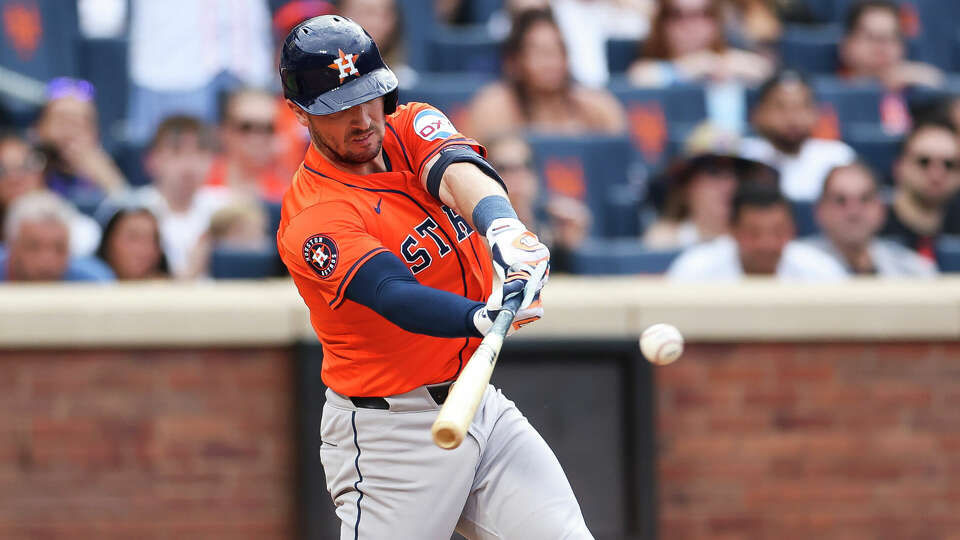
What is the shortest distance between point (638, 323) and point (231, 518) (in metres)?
1.58

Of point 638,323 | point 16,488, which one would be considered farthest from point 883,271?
point 16,488

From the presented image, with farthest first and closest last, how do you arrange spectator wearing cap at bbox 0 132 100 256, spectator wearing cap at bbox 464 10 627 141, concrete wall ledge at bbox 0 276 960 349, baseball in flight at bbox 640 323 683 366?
spectator wearing cap at bbox 464 10 627 141 → spectator wearing cap at bbox 0 132 100 256 → concrete wall ledge at bbox 0 276 960 349 → baseball in flight at bbox 640 323 683 366

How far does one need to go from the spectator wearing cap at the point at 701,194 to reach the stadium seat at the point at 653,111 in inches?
21.8

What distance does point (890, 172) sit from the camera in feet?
20.7

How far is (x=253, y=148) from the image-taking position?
5.56 m

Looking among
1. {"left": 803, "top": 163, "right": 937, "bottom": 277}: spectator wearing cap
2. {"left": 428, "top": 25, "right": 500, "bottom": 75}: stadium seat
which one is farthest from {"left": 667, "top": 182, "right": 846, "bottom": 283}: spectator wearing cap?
{"left": 428, "top": 25, "right": 500, "bottom": 75}: stadium seat

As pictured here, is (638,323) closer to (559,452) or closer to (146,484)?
(559,452)

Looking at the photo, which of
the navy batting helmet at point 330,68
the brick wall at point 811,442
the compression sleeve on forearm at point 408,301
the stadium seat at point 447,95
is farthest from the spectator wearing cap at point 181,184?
the compression sleeve on forearm at point 408,301

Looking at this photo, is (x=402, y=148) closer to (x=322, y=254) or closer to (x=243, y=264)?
(x=322, y=254)

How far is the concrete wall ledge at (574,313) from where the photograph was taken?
439 centimetres

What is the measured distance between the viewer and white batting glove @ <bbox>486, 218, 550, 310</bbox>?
2393mm

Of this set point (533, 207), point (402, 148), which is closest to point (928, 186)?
point (533, 207)

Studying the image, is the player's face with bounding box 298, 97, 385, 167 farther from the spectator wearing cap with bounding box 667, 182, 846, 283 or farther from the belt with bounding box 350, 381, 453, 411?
the spectator wearing cap with bounding box 667, 182, 846, 283

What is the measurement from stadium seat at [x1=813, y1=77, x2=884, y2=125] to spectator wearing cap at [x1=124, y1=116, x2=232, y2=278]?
3067 millimetres
